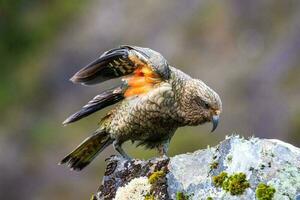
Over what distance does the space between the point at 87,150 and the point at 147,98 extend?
108cm

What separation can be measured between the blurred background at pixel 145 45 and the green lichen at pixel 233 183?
14040 mm

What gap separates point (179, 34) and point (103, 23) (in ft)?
11.9

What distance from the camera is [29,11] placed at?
113 ft

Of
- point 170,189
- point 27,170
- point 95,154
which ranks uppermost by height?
point 170,189

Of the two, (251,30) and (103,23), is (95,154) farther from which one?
(103,23)

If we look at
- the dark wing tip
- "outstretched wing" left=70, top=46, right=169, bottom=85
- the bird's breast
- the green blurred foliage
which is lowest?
the green blurred foliage

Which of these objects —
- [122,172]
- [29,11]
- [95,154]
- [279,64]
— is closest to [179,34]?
[279,64]

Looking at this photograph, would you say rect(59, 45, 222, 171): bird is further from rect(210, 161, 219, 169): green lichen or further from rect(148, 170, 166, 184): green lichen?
rect(210, 161, 219, 169): green lichen

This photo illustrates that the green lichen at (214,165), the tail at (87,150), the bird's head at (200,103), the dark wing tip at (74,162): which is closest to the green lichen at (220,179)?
the green lichen at (214,165)

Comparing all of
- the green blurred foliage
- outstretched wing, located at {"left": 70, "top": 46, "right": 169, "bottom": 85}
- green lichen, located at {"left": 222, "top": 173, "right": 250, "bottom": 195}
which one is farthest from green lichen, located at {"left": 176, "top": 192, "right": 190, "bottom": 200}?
the green blurred foliage

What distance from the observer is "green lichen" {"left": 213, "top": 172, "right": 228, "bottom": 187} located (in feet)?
25.3

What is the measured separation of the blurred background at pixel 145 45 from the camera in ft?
79.3

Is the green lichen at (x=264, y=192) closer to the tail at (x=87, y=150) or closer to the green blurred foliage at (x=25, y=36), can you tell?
the tail at (x=87, y=150)

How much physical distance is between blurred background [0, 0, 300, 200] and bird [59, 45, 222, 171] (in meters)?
11.5
